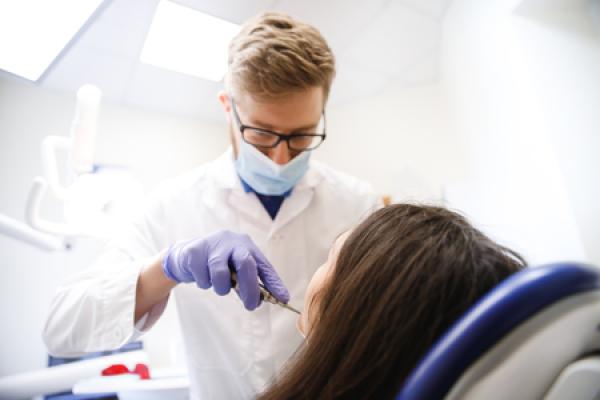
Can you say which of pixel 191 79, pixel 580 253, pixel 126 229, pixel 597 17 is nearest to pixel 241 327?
pixel 126 229

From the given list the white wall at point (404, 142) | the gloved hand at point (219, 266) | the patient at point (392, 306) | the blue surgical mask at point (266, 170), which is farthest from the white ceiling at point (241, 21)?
the patient at point (392, 306)

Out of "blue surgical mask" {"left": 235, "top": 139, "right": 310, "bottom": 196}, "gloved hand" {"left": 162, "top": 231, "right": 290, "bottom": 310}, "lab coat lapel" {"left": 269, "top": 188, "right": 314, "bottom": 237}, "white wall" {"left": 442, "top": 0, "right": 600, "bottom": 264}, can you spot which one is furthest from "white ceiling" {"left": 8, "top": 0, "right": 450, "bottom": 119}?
"gloved hand" {"left": 162, "top": 231, "right": 290, "bottom": 310}

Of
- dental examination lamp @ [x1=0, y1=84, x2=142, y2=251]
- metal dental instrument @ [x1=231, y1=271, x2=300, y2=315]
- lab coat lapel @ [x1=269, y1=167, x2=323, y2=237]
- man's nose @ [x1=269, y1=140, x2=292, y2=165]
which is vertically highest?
man's nose @ [x1=269, y1=140, x2=292, y2=165]

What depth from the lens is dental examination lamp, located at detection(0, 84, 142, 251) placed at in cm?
105

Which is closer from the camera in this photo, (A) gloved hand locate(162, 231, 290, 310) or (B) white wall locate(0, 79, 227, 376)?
(A) gloved hand locate(162, 231, 290, 310)

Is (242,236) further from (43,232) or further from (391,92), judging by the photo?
(391,92)

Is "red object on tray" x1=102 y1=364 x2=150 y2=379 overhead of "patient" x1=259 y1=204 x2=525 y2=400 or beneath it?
beneath

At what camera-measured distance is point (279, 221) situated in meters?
1.06

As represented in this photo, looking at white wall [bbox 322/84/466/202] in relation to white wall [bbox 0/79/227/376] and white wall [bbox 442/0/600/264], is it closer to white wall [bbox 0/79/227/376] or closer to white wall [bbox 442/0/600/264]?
white wall [bbox 442/0/600/264]

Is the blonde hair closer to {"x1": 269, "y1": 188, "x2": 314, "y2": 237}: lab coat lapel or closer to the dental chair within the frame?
{"x1": 269, "y1": 188, "x2": 314, "y2": 237}: lab coat lapel

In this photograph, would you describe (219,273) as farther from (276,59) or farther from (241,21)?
(241,21)

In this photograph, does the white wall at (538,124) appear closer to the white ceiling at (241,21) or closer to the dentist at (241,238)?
the white ceiling at (241,21)

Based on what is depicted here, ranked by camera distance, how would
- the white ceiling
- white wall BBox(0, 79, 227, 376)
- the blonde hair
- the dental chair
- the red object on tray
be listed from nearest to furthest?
the dental chair
the blonde hair
the white ceiling
the red object on tray
white wall BBox(0, 79, 227, 376)

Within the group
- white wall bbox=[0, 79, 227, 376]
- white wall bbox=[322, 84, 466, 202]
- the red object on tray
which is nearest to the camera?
the red object on tray
